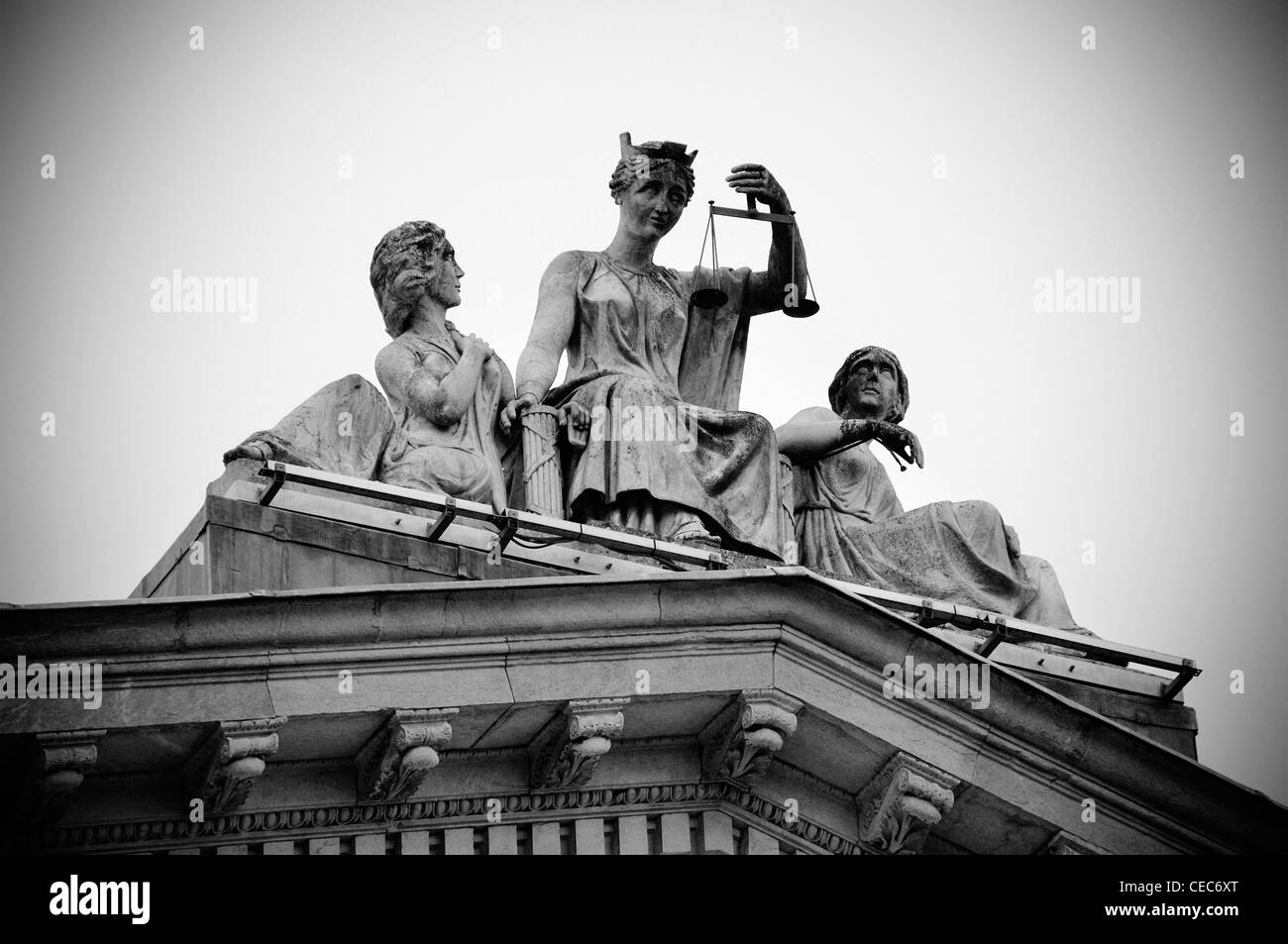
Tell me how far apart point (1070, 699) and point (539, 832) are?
161 inches

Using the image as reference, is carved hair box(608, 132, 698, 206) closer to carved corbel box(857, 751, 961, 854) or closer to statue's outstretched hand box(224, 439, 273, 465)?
statue's outstretched hand box(224, 439, 273, 465)

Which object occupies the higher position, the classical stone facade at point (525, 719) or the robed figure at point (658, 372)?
the robed figure at point (658, 372)

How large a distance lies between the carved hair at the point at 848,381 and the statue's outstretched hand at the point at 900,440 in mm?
972

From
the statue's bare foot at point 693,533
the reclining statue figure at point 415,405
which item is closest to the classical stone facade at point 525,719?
the reclining statue figure at point 415,405

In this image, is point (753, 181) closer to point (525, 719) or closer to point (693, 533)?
point (693, 533)

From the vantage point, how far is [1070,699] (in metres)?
20.8

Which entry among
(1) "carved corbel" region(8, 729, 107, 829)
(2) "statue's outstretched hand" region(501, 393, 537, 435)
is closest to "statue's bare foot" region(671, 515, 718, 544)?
(2) "statue's outstretched hand" region(501, 393, 537, 435)

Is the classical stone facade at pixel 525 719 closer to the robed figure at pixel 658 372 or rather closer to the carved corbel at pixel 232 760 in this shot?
the carved corbel at pixel 232 760

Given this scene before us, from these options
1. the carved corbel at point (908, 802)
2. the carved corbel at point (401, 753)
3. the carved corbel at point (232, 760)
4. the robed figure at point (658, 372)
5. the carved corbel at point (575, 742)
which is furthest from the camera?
the robed figure at point (658, 372)

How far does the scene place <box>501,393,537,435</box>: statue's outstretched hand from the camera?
22812 millimetres

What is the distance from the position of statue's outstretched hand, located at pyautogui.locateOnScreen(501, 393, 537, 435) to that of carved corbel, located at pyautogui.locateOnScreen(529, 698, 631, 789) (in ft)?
13.8

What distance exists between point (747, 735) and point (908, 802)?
1.18 meters

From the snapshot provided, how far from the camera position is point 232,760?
1808cm

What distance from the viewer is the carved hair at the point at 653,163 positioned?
80.3 feet
